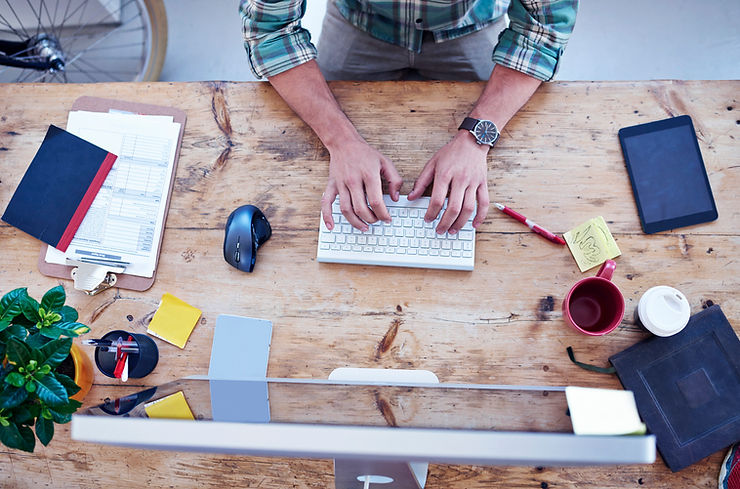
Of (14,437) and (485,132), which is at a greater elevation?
(485,132)

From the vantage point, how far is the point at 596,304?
2.94 ft

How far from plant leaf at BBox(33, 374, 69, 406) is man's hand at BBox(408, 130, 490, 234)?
656 mm

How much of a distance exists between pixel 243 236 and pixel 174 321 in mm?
221

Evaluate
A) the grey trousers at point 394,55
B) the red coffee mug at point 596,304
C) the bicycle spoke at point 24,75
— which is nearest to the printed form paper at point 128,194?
the grey trousers at point 394,55

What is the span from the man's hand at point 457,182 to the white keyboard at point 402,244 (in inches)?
0.8

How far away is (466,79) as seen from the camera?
50.3 inches

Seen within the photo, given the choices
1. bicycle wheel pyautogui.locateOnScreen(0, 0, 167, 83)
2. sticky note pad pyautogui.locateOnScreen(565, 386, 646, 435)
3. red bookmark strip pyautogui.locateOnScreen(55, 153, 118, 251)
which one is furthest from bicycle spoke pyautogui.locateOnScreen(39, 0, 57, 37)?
sticky note pad pyautogui.locateOnScreen(565, 386, 646, 435)

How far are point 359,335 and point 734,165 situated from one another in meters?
0.81

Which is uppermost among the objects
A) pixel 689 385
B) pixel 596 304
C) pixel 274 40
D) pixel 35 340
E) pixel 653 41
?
pixel 274 40

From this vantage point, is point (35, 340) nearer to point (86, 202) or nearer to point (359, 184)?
point (86, 202)

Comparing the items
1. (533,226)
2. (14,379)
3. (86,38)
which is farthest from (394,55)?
(86,38)

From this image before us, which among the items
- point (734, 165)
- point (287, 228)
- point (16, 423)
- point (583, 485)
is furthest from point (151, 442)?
point (734, 165)

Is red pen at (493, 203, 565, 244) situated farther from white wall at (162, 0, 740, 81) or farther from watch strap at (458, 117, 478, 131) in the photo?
white wall at (162, 0, 740, 81)

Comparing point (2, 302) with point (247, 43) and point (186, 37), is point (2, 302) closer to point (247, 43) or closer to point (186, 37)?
point (247, 43)
